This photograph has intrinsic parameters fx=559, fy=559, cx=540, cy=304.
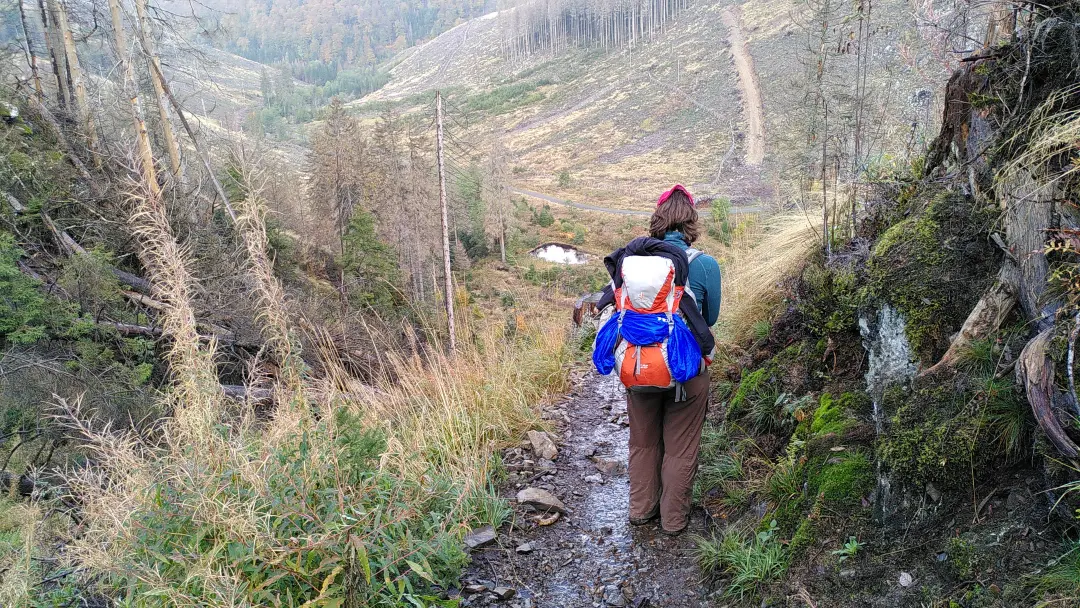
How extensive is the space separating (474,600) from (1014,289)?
275 cm

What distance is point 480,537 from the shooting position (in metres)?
3.23

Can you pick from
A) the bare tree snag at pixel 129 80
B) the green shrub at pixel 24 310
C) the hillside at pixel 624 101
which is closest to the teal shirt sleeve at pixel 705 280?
the green shrub at pixel 24 310

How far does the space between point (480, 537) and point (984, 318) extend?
2.69m

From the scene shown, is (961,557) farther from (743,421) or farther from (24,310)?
(24,310)

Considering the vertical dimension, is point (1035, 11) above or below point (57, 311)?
above

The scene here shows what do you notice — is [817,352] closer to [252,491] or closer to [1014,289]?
[1014,289]

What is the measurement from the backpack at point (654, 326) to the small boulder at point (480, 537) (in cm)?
123

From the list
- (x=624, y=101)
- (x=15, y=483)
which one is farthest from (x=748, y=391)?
(x=624, y=101)

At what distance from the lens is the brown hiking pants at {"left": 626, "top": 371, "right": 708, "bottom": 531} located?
3.22 meters

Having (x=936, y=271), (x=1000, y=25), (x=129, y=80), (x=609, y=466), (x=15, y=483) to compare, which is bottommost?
(x=15, y=483)

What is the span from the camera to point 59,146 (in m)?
11.8

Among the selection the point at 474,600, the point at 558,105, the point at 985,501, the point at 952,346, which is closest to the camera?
the point at 985,501

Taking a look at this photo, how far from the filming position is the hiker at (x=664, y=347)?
115 inches

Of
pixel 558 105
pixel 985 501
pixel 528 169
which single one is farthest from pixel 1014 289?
pixel 558 105
